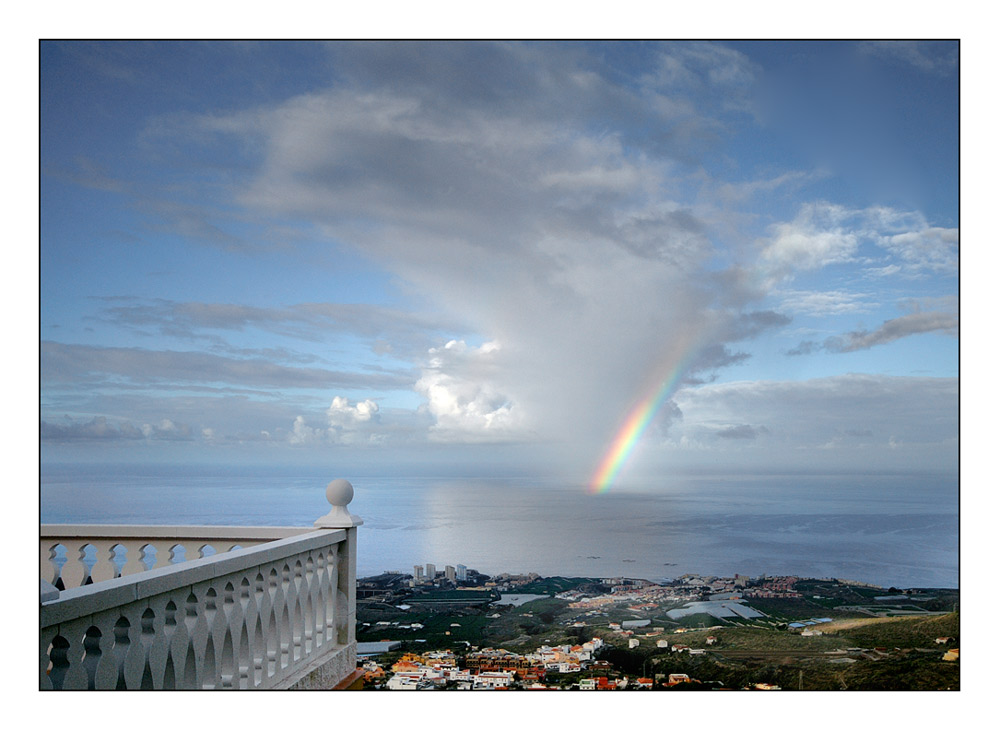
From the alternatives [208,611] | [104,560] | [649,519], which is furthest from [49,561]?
[649,519]

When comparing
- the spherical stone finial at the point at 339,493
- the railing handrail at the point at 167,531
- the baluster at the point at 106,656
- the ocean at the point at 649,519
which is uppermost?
the spherical stone finial at the point at 339,493

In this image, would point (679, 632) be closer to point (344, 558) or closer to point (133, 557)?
point (344, 558)

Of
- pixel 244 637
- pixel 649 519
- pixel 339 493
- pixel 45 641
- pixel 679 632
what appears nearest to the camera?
pixel 45 641

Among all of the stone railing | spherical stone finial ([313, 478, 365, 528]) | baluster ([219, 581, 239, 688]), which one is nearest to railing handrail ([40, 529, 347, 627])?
the stone railing

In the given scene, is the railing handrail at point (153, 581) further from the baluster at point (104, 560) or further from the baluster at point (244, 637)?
the baluster at point (104, 560)

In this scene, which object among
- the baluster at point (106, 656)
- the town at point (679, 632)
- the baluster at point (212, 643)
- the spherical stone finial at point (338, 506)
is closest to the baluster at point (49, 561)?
the spherical stone finial at point (338, 506)

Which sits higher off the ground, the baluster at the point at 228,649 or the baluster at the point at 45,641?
the baluster at the point at 45,641
